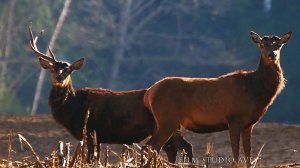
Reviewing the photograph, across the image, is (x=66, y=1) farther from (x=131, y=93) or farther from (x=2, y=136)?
(x=131, y=93)

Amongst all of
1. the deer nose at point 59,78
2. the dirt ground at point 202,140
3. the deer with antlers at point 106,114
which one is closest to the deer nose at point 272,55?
the deer with antlers at point 106,114

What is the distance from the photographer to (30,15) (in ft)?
127

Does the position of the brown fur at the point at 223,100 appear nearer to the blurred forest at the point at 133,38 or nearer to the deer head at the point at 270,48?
the deer head at the point at 270,48

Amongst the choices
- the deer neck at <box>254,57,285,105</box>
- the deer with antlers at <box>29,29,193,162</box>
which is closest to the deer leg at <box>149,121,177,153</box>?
the deer neck at <box>254,57,285,105</box>

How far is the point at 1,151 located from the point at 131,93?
3.96 meters

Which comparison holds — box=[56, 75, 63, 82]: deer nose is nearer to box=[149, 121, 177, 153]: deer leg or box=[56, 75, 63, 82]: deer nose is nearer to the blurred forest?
box=[149, 121, 177, 153]: deer leg

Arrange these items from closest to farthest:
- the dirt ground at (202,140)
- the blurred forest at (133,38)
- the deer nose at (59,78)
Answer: the deer nose at (59,78) → the dirt ground at (202,140) → the blurred forest at (133,38)

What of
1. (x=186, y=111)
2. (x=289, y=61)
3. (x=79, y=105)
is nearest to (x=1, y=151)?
(x=79, y=105)

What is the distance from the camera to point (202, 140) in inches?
687

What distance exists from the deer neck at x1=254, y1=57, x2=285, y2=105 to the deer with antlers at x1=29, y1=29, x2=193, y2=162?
2.13 m

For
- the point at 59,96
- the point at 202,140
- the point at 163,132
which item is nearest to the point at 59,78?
the point at 59,96

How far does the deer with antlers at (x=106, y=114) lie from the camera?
1375cm

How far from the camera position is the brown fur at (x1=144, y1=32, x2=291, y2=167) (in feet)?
38.8

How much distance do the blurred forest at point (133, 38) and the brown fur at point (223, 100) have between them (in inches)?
919
